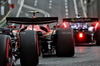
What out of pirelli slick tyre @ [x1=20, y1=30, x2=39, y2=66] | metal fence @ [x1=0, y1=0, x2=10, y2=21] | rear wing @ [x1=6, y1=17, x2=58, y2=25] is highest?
metal fence @ [x1=0, y1=0, x2=10, y2=21]

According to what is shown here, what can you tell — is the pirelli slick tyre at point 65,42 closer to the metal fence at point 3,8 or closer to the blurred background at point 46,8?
the blurred background at point 46,8

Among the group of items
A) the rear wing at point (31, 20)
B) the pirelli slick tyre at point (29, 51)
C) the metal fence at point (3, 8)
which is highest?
the metal fence at point (3, 8)

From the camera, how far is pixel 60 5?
66500mm

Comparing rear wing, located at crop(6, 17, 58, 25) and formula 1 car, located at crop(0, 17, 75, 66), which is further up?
rear wing, located at crop(6, 17, 58, 25)

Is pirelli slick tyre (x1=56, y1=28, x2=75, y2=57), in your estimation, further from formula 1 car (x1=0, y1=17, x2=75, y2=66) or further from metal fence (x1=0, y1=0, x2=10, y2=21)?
metal fence (x1=0, y1=0, x2=10, y2=21)

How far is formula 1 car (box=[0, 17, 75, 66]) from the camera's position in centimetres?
532

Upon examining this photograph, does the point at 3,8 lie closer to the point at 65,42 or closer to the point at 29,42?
the point at 65,42

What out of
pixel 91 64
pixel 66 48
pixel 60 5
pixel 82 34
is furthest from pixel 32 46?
pixel 60 5

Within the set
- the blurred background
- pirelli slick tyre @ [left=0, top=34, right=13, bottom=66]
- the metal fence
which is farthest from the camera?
the metal fence

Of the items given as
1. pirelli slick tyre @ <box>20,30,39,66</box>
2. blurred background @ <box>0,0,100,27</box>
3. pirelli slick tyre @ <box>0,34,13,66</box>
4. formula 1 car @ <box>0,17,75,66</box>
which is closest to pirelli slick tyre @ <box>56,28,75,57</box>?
formula 1 car @ <box>0,17,75,66</box>

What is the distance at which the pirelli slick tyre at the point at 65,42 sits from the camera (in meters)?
10.2

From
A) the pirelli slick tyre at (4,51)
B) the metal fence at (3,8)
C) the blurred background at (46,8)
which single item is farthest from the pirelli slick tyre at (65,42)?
the metal fence at (3,8)

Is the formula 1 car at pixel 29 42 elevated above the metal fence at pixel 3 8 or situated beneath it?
situated beneath

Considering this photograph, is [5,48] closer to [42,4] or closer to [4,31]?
[4,31]
